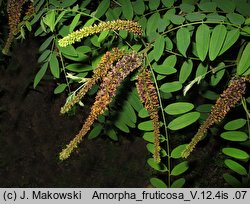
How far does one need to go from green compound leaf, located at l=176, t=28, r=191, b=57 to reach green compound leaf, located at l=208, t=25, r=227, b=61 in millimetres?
83

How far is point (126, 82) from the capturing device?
57.2 inches

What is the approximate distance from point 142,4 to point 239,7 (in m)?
0.40

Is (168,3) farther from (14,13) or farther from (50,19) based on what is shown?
(14,13)

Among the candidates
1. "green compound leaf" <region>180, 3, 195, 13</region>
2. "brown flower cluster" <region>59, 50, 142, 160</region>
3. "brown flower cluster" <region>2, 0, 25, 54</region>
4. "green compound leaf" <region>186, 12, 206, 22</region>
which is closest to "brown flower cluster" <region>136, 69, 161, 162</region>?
"brown flower cluster" <region>59, 50, 142, 160</region>

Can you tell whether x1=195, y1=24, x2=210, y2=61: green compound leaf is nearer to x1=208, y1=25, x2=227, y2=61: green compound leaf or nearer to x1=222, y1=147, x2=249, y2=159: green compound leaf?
x1=208, y1=25, x2=227, y2=61: green compound leaf

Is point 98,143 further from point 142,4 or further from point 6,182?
point 142,4

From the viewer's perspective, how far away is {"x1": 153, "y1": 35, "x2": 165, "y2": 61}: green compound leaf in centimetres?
116

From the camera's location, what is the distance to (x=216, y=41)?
1.07 metres

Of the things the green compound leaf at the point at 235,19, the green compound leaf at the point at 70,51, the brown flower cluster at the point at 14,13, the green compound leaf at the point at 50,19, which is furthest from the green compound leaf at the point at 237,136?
the brown flower cluster at the point at 14,13

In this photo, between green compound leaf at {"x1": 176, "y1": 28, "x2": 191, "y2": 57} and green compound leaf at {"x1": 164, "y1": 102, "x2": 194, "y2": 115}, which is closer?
green compound leaf at {"x1": 176, "y1": 28, "x2": 191, "y2": 57}

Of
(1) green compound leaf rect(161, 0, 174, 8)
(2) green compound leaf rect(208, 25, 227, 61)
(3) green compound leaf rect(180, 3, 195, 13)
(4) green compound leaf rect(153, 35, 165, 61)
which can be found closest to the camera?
(2) green compound leaf rect(208, 25, 227, 61)

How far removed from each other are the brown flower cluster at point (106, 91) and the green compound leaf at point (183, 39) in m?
0.15

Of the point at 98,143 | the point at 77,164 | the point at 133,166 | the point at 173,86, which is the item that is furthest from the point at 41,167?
the point at 173,86

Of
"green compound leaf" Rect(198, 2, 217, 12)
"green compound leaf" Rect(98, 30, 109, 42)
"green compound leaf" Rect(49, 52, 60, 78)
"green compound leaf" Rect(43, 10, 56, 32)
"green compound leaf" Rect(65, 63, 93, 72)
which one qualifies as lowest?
"green compound leaf" Rect(65, 63, 93, 72)
